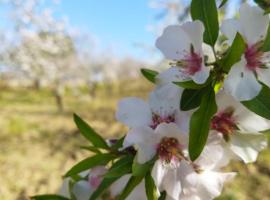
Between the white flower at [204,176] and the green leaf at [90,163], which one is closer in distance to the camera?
the white flower at [204,176]

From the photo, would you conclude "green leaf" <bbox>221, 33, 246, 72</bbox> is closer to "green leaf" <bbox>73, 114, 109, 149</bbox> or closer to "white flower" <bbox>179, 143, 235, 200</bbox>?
"white flower" <bbox>179, 143, 235, 200</bbox>

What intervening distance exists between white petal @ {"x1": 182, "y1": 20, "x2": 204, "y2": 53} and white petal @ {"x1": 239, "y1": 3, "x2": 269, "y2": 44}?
5cm

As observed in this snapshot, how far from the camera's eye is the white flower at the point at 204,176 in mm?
613

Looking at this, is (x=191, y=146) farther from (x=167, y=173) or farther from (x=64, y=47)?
(x=64, y=47)

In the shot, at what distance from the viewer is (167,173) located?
0.60 metres

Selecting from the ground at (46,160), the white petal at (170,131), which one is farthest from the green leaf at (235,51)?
the ground at (46,160)

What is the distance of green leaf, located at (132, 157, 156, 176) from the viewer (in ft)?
1.95

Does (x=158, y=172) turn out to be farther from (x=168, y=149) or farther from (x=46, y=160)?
(x=46, y=160)

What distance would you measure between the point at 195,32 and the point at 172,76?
0.07 meters

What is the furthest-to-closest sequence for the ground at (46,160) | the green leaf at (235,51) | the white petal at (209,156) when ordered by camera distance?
1. the ground at (46,160)
2. the white petal at (209,156)
3. the green leaf at (235,51)

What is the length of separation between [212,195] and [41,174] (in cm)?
472

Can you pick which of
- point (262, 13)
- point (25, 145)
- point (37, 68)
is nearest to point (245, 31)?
point (262, 13)

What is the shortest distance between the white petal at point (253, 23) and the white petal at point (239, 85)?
0.15 ft

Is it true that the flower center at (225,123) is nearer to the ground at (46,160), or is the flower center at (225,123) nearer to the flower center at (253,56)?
the flower center at (253,56)
